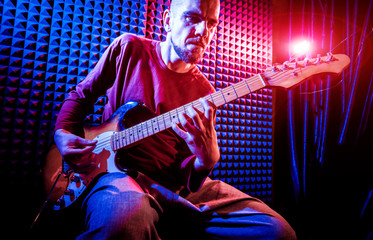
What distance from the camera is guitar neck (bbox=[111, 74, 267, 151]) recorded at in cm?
Answer: 112

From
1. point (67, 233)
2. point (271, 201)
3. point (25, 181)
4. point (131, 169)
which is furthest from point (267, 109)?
point (25, 181)

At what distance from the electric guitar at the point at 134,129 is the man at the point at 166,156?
0.24ft

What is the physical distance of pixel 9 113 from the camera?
4.95 feet

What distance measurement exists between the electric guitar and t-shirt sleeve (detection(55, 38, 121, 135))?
0.23 m

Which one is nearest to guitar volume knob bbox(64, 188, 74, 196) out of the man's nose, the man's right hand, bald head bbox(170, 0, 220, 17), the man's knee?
the man's right hand

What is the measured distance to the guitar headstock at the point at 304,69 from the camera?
109 centimetres

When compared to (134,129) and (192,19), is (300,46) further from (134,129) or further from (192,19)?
(134,129)

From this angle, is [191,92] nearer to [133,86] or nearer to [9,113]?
[133,86]

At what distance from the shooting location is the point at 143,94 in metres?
1.36

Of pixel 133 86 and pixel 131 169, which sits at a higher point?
pixel 133 86

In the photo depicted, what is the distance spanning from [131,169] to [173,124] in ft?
1.23

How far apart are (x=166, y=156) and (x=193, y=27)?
3.27 feet

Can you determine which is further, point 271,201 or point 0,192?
point 271,201

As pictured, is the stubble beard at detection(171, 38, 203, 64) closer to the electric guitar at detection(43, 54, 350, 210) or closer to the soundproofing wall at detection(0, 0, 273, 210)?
the electric guitar at detection(43, 54, 350, 210)
